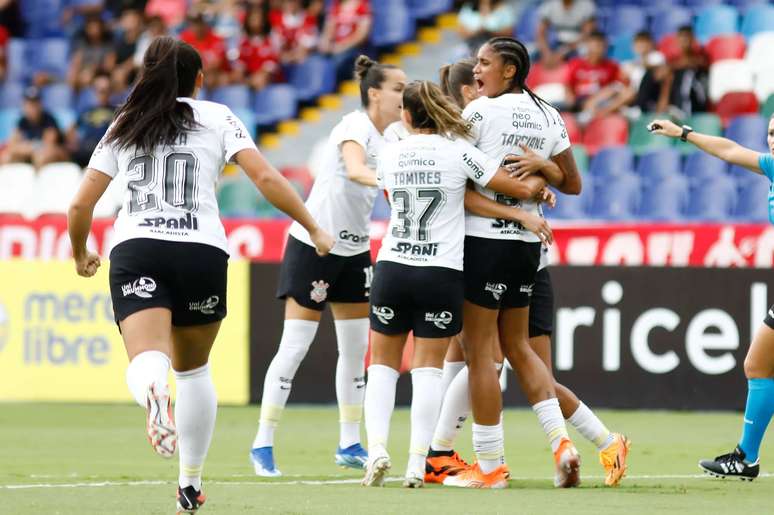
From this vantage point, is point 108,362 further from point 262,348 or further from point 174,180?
point 174,180

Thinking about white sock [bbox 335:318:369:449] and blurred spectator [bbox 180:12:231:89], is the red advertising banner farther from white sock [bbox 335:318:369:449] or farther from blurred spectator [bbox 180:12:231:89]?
blurred spectator [bbox 180:12:231:89]

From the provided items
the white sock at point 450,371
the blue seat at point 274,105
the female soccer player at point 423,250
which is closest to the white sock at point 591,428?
the white sock at point 450,371

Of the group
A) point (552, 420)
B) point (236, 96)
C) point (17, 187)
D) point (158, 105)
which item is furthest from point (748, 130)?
point (158, 105)

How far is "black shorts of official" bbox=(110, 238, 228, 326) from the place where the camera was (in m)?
5.74

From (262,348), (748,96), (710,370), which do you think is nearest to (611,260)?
(710,370)

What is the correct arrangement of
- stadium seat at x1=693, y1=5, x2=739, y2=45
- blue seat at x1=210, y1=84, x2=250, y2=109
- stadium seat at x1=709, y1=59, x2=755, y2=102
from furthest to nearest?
1. blue seat at x1=210, y1=84, x2=250, y2=109
2. stadium seat at x1=693, y1=5, x2=739, y2=45
3. stadium seat at x1=709, y1=59, x2=755, y2=102

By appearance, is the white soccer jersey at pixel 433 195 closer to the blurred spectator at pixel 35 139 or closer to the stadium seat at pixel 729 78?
the stadium seat at pixel 729 78

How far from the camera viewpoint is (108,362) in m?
13.3

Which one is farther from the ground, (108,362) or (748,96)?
(748,96)

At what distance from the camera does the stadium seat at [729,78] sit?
16.7 m

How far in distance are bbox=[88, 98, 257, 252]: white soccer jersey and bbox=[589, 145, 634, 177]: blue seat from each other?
10.7 meters

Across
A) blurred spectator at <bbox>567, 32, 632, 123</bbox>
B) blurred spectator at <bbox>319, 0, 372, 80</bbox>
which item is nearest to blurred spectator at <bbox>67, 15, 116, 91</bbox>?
blurred spectator at <bbox>319, 0, 372, 80</bbox>

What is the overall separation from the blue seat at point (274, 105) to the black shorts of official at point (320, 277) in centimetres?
1096

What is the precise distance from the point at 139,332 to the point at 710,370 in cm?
773
